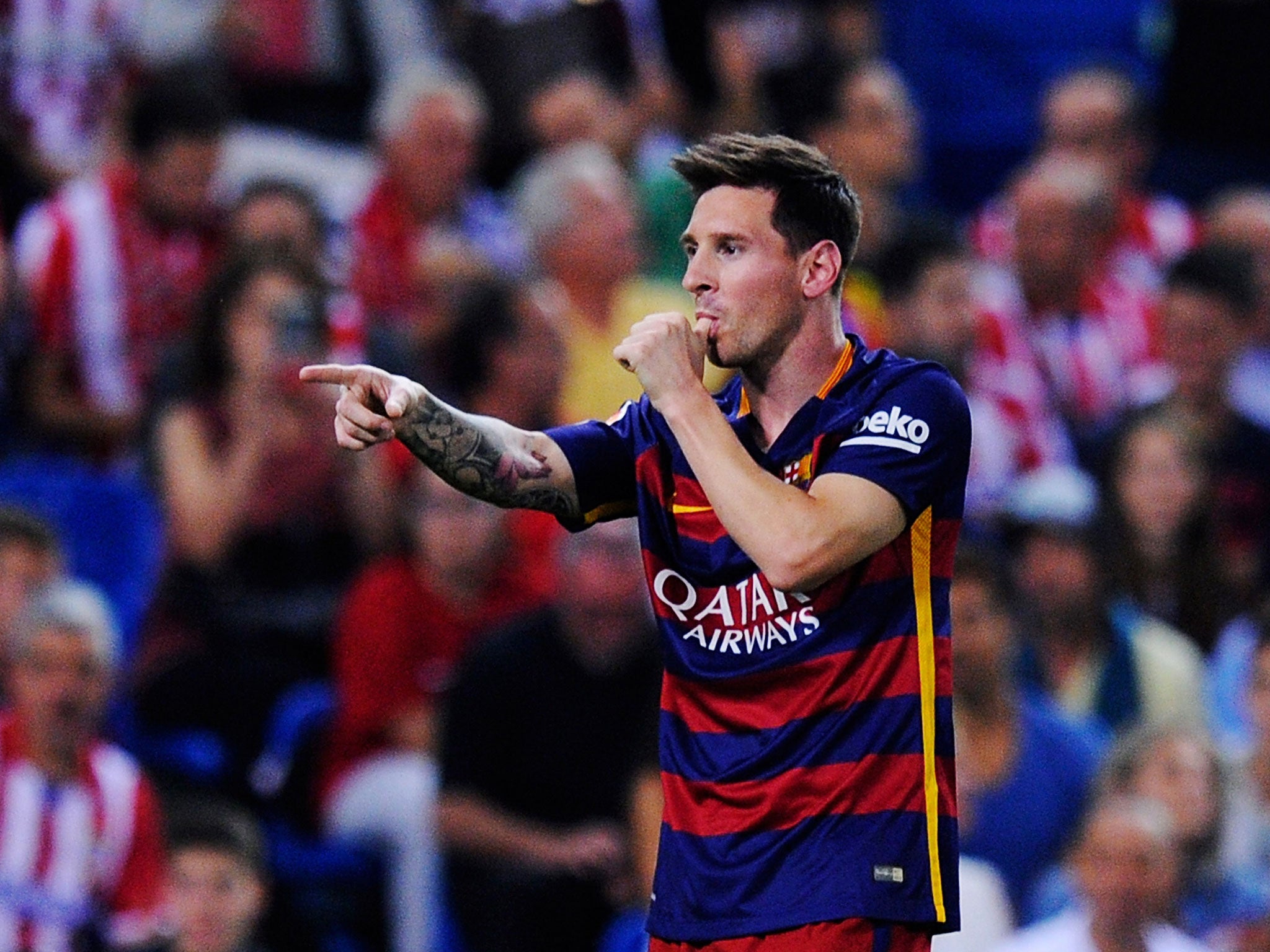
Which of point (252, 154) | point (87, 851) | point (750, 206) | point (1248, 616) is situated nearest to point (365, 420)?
point (750, 206)

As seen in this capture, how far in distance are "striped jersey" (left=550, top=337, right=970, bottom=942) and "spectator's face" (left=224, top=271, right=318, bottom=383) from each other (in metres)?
3.69

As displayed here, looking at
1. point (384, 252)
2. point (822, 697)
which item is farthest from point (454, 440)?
point (384, 252)

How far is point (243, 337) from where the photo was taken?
25.5ft

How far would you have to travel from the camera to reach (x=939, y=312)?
9.20 metres

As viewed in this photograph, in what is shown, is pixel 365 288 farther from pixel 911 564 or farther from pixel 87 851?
pixel 911 564

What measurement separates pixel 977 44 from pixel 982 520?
12.9ft

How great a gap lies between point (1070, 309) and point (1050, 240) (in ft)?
1.09

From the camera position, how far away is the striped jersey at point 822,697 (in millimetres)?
3975

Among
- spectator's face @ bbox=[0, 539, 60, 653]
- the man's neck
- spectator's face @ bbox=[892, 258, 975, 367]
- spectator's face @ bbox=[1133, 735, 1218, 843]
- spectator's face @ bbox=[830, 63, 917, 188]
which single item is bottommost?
spectator's face @ bbox=[1133, 735, 1218, 843]

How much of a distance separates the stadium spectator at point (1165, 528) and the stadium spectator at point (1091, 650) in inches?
12.9

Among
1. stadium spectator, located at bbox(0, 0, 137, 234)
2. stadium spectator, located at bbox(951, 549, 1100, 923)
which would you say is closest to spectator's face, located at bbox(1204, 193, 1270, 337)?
stadium spectator, located at bbox(951, 549, 1100, 923)

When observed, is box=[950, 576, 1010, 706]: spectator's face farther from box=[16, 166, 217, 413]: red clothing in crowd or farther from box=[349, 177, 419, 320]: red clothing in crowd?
box=[16, 166, 217, 413]: red clothing in crowd

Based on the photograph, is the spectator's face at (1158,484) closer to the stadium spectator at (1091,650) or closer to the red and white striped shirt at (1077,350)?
the stadium spectator at (1091,650)

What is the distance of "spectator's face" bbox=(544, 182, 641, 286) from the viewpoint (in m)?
8.70
